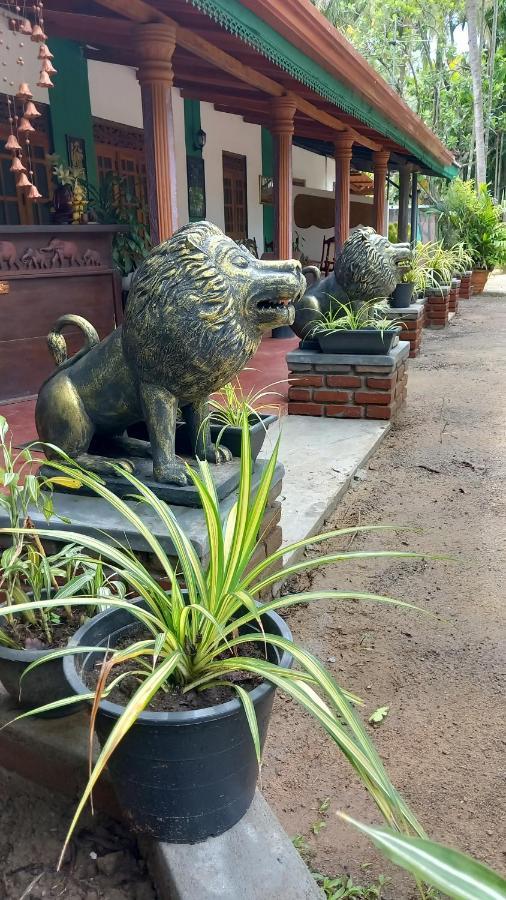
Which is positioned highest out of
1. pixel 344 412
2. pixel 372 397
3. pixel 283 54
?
pixel 283 54

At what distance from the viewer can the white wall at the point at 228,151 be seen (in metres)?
9.83

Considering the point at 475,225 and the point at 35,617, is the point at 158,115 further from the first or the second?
the point at 475,225

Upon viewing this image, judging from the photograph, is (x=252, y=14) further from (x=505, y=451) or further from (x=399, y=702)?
(x=399, y=702)

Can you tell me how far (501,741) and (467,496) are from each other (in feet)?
6.42

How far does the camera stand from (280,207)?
698 centimetres

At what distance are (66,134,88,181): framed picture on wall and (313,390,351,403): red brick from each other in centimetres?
375

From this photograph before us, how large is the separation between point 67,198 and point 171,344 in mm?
4384

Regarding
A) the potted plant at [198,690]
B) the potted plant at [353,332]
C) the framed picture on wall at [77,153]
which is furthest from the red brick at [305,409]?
the framed picture on wall at [77,153]

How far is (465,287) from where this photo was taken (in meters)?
14.6

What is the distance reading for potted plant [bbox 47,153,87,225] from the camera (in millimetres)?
5715

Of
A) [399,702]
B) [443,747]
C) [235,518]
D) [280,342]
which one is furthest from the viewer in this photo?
[280,342]

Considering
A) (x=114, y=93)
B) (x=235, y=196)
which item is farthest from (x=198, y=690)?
(x=235, y=196)

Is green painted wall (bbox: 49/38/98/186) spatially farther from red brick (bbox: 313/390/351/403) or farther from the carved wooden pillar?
red brick (bbox: 313/390/351/403)

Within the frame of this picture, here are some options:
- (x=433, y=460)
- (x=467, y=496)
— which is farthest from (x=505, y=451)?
(x=467, y=496)
